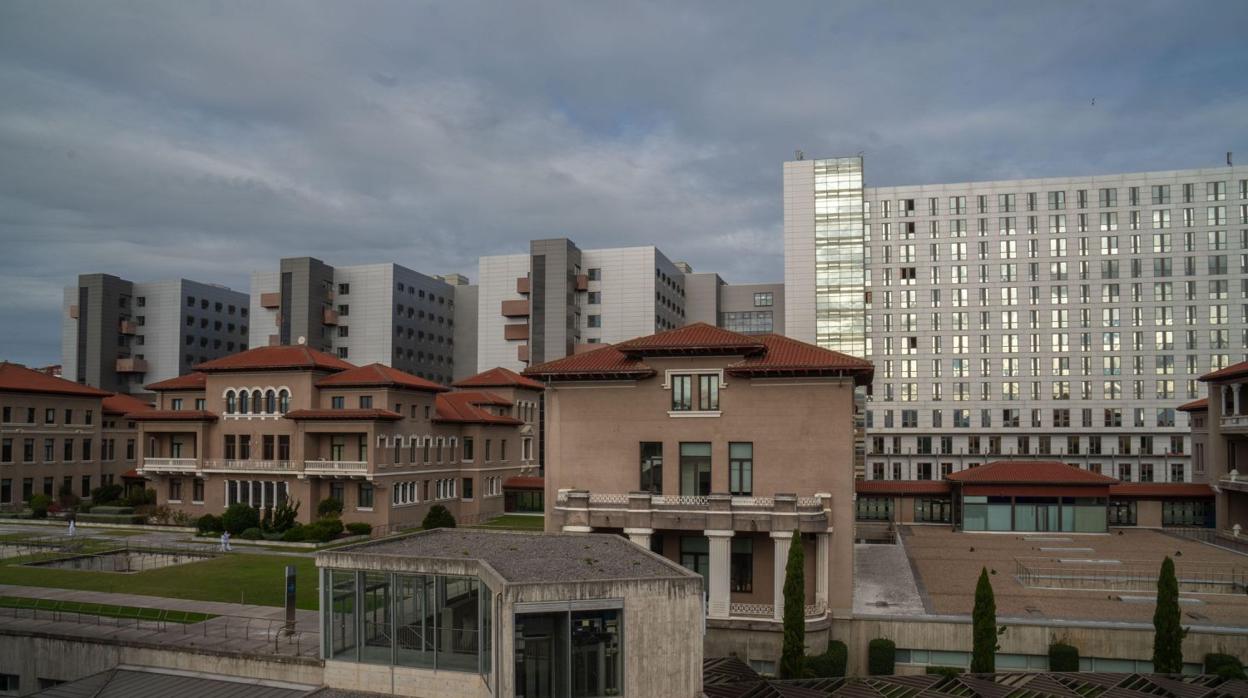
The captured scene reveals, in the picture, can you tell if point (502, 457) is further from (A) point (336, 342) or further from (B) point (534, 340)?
(A) point (336, 342)

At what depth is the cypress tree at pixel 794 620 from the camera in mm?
31391

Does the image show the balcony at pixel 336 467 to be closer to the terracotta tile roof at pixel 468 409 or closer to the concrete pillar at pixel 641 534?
the terracotta tile roof at pixel 468 409

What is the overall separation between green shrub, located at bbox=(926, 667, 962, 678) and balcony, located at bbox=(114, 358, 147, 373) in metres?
122

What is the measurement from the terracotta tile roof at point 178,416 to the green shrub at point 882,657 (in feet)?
184

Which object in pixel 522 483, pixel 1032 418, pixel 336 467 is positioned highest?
pixel 1032 418

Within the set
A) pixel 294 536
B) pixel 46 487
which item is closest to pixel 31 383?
pixel 46 487

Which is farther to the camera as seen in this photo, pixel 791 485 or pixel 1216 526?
pixel 1216 526

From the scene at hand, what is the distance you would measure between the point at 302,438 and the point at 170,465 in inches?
509

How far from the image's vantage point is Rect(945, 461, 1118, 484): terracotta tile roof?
2687 inches

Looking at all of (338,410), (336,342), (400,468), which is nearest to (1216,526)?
(400,468)

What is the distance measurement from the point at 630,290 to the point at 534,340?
44.4ft

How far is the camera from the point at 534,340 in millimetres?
110375

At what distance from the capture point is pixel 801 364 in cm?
3859

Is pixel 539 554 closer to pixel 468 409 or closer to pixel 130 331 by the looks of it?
pixel 468 409
